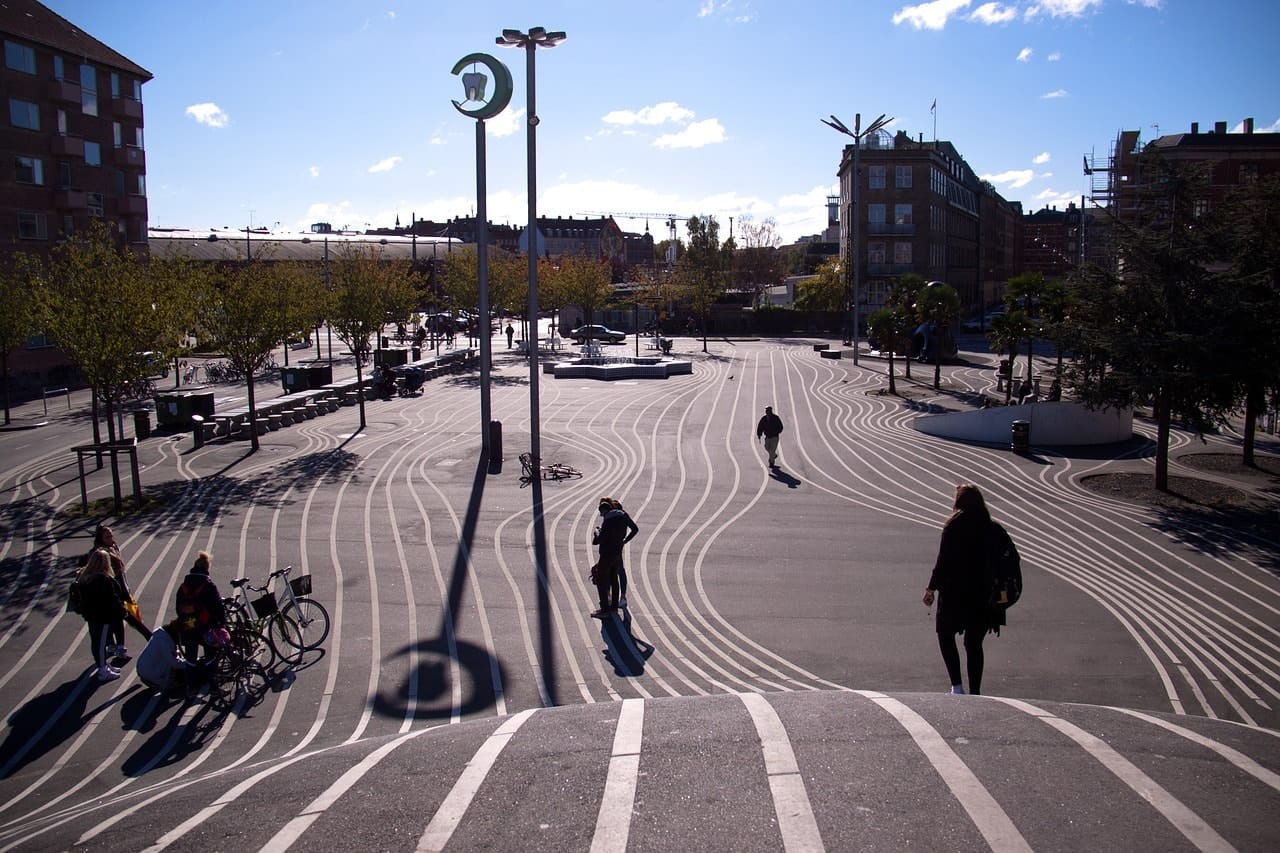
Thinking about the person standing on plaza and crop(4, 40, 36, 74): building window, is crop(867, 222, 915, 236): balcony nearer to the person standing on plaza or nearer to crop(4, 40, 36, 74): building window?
crop(4, 40, 36, 74): building window

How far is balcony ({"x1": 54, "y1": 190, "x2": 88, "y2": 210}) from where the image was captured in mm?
43062

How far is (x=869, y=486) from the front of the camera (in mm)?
19562

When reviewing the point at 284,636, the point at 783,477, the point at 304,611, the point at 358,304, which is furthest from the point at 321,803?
the point at 358,304

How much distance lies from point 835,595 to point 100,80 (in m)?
50.5

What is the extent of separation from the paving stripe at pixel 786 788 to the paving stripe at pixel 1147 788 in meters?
1.77

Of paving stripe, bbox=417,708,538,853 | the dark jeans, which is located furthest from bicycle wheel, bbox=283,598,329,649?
the dark jeans

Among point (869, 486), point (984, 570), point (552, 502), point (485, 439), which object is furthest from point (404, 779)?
point (485, 439)

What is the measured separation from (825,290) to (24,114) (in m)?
51.2

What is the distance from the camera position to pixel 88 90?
1810 inches

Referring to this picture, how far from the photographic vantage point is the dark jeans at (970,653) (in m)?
7.83

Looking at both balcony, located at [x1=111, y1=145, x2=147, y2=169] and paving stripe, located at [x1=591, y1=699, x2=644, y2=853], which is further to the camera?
balcony, located at [x1=111, y1=145, x2=147, y2=169]

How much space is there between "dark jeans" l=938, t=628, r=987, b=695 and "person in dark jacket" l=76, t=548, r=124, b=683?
27.9 ft

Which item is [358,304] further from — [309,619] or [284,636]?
[284,636]

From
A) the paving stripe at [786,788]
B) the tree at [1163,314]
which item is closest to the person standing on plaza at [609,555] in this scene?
the paving stripe at [786,788]
